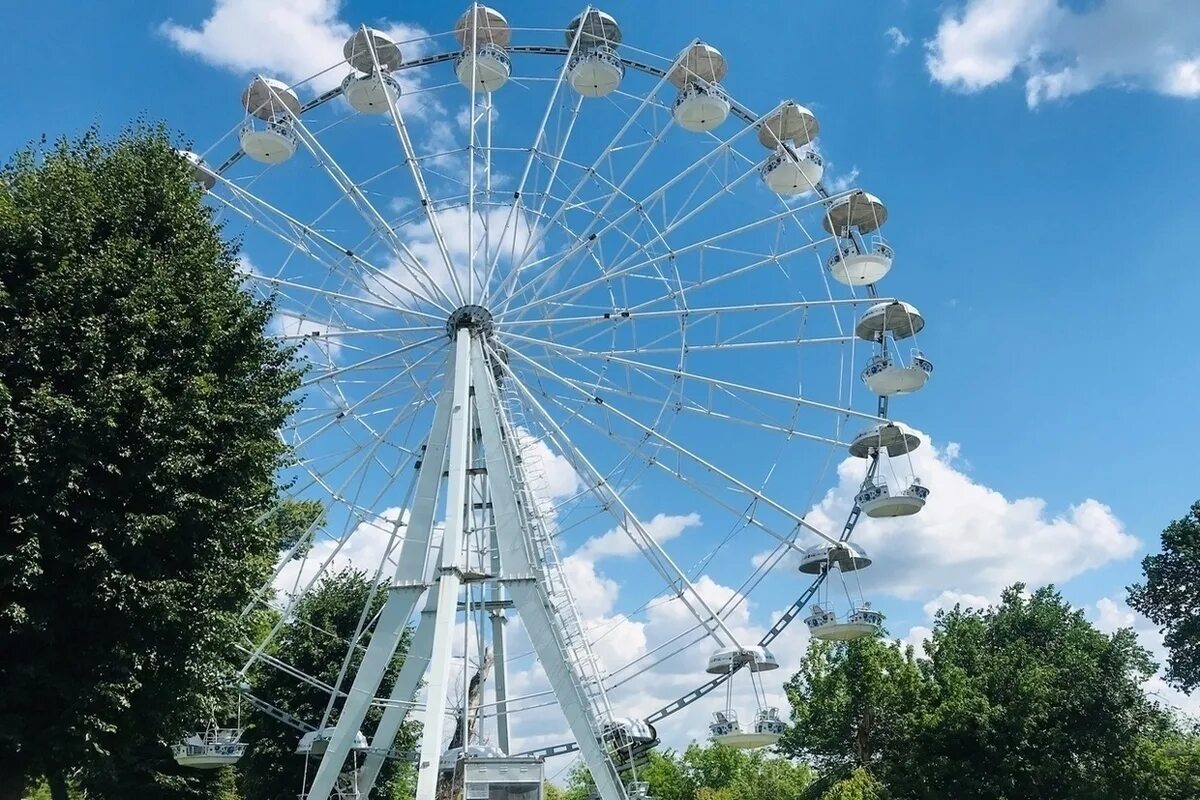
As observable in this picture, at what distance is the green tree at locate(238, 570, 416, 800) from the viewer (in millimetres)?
32781

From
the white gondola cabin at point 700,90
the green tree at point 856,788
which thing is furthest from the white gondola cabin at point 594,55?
the green tree at point 856,788

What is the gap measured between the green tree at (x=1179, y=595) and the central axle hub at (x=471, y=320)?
148ft

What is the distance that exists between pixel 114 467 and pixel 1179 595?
55599 mm

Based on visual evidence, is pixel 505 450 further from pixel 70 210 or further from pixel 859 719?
pixel 859 719

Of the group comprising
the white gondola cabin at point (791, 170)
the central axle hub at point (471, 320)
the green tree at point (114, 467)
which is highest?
the white gondola cabin at point (791, 170)

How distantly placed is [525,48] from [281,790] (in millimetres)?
24855

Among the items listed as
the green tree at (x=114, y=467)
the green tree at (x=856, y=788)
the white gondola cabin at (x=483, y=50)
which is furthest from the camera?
the green tree at (x=856, y=788)

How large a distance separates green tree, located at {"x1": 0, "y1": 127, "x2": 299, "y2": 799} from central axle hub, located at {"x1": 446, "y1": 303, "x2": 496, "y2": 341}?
789 cm

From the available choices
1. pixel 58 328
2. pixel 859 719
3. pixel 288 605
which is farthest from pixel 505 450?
pixel 859 719

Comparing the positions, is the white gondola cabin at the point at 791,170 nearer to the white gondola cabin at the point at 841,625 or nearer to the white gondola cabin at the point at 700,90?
the white gondola cabin at the point at 700,90

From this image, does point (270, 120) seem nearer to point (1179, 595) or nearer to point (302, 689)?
point (302, 689)

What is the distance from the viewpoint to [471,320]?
2536 centimetres

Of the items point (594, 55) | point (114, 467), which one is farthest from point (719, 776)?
point (114, 467)

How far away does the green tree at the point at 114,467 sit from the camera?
14.3 meters
